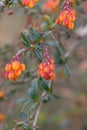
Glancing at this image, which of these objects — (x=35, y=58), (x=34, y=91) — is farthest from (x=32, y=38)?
(x=34, y=91)

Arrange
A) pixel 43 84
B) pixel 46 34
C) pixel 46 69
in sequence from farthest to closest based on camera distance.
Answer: pixel 43 84 → pixel 46 34 → pixel 46 69

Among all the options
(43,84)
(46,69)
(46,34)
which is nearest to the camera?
(46,69)

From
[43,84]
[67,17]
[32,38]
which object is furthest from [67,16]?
[43,84]

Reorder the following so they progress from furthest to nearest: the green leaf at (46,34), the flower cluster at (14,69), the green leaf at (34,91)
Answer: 1. the green leaf at (34,91)
2. the green leaf at (46,34)
3. the flower cluster at (14,69)

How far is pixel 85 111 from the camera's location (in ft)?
11.0

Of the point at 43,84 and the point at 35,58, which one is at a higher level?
the point at 35,58

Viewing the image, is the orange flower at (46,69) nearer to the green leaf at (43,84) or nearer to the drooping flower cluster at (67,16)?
the drooping flower cluster at (67,16)

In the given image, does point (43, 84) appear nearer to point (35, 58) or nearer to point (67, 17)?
point (35, 58)

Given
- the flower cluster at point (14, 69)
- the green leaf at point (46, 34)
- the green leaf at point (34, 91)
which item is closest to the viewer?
the flower cluster at point (14, 69)

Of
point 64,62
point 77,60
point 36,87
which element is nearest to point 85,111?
point 77,60

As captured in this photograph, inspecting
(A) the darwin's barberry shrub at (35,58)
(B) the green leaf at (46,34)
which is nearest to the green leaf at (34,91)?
(A) the darwin's barberry shrub at (35,58)

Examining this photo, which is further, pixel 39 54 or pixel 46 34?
pixel 46 34

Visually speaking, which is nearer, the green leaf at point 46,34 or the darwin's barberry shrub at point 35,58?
the darwin's barberry shrub at point 35,58

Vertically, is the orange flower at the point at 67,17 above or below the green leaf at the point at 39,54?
above
